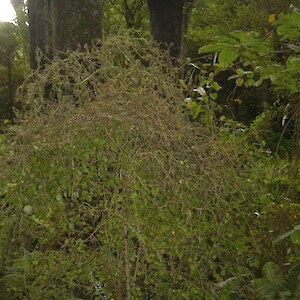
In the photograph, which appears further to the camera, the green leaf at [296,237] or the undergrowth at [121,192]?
the undergrowth at [121,192]

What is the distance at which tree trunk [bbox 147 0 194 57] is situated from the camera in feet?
35.9

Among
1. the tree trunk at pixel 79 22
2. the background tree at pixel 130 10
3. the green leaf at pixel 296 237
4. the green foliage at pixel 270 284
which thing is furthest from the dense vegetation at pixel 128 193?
the background tree at pixel 130 10

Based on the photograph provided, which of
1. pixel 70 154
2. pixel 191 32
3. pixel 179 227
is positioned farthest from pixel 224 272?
pixel 191 32

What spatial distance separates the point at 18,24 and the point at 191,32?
7.93 meters

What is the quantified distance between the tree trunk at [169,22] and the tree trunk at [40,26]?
1.72 m

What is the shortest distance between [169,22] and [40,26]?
2090 millimetres

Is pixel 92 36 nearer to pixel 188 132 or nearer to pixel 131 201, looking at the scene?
pixel 188 132

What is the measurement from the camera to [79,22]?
681 centimetres

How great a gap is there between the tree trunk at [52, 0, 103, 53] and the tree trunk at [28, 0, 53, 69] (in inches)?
132

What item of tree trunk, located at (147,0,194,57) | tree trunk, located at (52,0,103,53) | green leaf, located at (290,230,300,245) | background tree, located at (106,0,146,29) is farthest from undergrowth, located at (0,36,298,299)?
background tree, located at (106,0,146,29)

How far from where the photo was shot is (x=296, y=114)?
5.45 meters

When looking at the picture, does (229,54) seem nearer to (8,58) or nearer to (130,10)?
(8,58)

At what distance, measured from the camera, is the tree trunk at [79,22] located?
22.4ft

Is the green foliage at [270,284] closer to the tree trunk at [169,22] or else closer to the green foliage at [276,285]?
the green foliage at [276,285]
